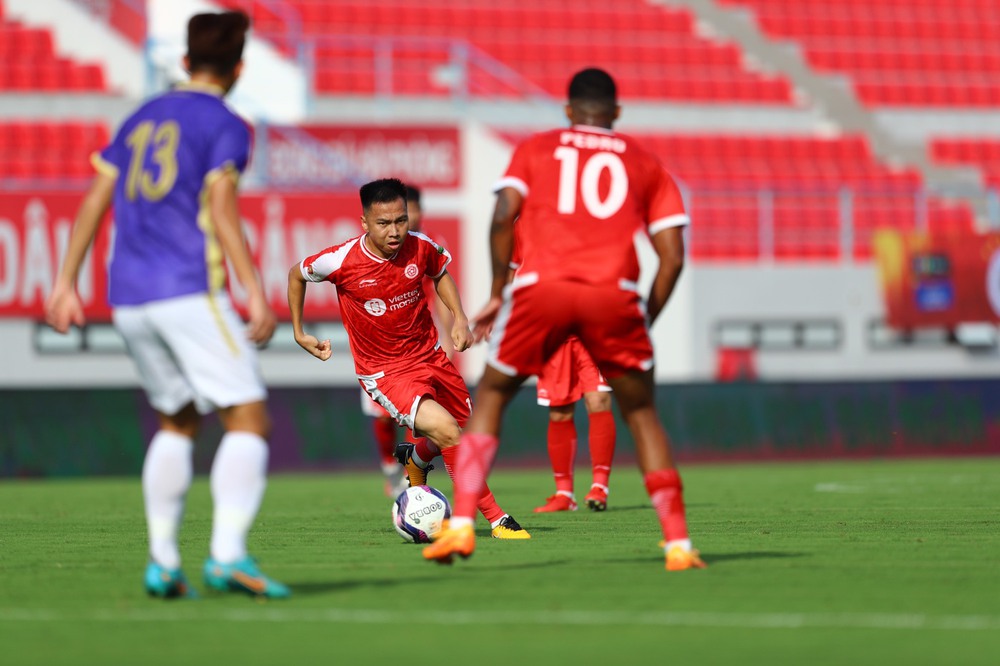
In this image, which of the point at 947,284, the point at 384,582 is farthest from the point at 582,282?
the point at 947,284

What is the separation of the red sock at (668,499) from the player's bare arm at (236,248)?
1825 millimetres

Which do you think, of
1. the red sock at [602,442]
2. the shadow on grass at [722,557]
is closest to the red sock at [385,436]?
the red sock at [602,442]

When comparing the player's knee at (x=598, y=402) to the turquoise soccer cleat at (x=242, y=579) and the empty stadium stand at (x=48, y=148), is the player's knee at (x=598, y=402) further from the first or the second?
the empty stadium stand at (x=48, y=148)

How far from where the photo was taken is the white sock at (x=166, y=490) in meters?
6.13

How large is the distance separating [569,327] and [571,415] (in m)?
5.12

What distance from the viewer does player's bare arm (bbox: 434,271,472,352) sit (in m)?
9.18

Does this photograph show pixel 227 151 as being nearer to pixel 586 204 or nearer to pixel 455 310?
pixel 586 204

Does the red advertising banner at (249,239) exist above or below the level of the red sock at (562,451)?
above

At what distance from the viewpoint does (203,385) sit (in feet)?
19.7

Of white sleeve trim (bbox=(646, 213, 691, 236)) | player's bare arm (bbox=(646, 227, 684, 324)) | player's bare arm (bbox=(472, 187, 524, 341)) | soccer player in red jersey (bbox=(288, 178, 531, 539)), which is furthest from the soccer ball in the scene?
white sleeve trim (bbox=(646, 213, 691, 236))

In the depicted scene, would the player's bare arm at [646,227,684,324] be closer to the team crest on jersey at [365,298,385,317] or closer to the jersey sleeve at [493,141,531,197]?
the jersey sleeve at [493,141,531,197]

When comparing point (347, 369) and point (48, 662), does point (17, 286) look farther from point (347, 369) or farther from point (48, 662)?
point (48, 662)

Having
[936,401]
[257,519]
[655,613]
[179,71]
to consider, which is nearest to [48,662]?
[655,613]

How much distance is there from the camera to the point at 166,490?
618 cm
